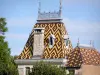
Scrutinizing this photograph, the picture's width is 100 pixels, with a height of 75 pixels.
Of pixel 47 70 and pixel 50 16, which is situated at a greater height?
pixel 50 16

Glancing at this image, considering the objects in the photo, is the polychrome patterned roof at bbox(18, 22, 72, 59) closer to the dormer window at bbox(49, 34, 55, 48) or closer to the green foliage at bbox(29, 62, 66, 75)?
the dormer window at bbox(49, 34, 55, 48)

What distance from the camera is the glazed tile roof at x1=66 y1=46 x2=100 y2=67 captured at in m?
34.0

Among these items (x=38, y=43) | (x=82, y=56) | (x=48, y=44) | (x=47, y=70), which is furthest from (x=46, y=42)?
(x=47, y=70)

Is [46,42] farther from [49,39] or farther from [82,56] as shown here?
[82,56]

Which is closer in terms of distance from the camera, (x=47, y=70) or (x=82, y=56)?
(x=47, y=70)

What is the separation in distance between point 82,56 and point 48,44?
479cm

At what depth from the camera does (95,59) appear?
113ft

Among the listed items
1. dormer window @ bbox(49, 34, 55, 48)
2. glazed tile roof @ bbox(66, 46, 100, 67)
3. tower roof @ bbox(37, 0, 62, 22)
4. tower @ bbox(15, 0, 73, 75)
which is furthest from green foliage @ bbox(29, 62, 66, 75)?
tower roof @ bbox(37, 0, 62, 22)

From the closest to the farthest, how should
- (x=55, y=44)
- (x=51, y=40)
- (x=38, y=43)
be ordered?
(x=55, y=44) < (x=51, y=40) < (x=38, y=43)

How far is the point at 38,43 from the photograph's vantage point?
3794cm

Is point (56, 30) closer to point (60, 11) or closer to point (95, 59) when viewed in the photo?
point (60, 11)

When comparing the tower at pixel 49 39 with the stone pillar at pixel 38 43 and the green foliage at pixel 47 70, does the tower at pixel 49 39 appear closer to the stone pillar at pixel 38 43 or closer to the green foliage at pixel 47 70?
the stone pillar at pixel 38 43

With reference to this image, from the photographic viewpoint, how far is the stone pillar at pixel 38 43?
3775 centimetres

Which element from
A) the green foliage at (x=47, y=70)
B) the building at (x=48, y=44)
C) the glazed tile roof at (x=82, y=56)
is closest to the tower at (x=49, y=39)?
the building at (x=48, y=44)
